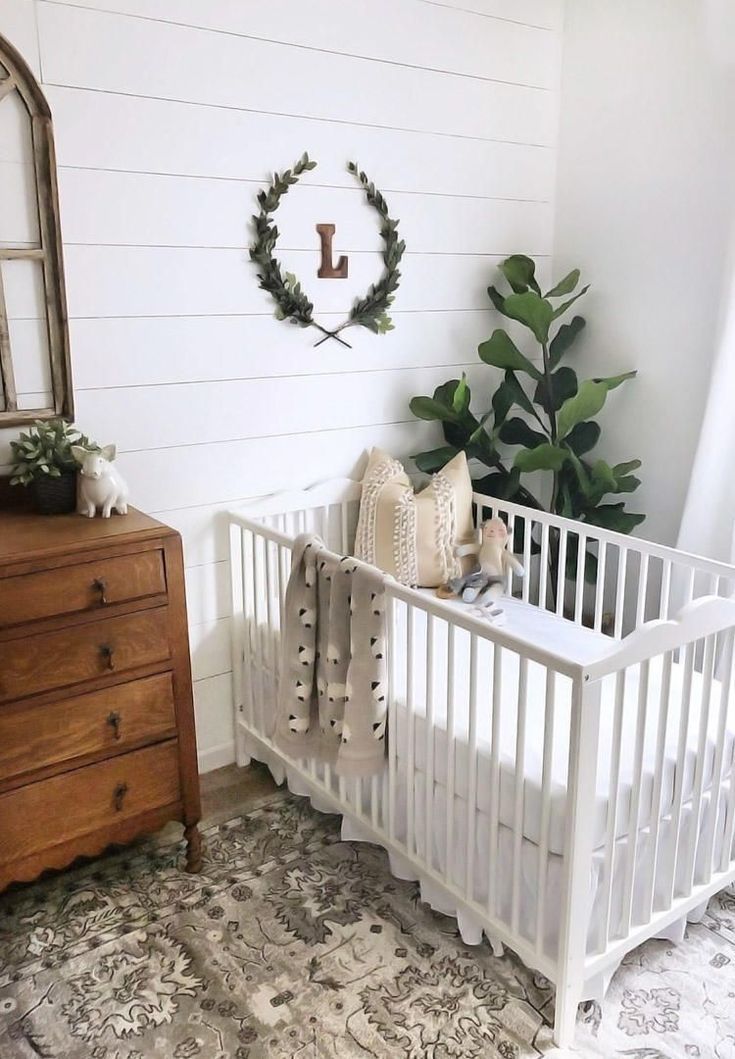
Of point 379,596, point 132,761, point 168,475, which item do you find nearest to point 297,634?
point 379,596

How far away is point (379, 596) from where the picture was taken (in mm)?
1984

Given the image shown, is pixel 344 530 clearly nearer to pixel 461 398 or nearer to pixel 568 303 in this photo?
pixel 461 398

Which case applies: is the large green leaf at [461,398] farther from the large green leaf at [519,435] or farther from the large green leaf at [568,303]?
the large green leaf at [568,303]

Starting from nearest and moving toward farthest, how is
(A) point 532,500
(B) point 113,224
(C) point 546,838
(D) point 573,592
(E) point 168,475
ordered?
(C) point 546,838 < (B) point 113,224 < (E) point 168,475 < (A) point 532,500 < (D) point 573,592

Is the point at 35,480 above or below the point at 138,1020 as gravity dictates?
above

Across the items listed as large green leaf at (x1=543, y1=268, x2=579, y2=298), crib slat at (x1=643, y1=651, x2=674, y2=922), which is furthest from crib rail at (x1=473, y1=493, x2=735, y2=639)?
large green leaf at (x1=543, y1=268, x2=579, y2=298)

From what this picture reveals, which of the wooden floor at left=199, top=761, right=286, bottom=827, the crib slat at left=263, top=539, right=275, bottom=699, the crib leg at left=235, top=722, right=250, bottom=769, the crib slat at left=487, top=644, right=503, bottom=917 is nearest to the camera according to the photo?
the crib slat at left=487, top=644, right=503, bottom=917

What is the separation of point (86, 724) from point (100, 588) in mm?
311

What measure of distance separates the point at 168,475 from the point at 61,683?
0.70 metres

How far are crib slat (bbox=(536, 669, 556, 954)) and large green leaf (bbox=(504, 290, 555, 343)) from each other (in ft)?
4.54

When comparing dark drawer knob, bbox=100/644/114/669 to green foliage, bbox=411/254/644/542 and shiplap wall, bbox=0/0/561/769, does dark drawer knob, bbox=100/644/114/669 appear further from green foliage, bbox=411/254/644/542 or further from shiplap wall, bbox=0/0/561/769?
green foliage, bbox=411/254/644/542

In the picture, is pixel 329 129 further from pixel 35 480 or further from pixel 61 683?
pixel 61 683

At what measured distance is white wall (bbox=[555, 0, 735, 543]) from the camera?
2562mm

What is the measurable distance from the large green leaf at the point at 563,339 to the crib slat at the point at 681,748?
1.33 m
